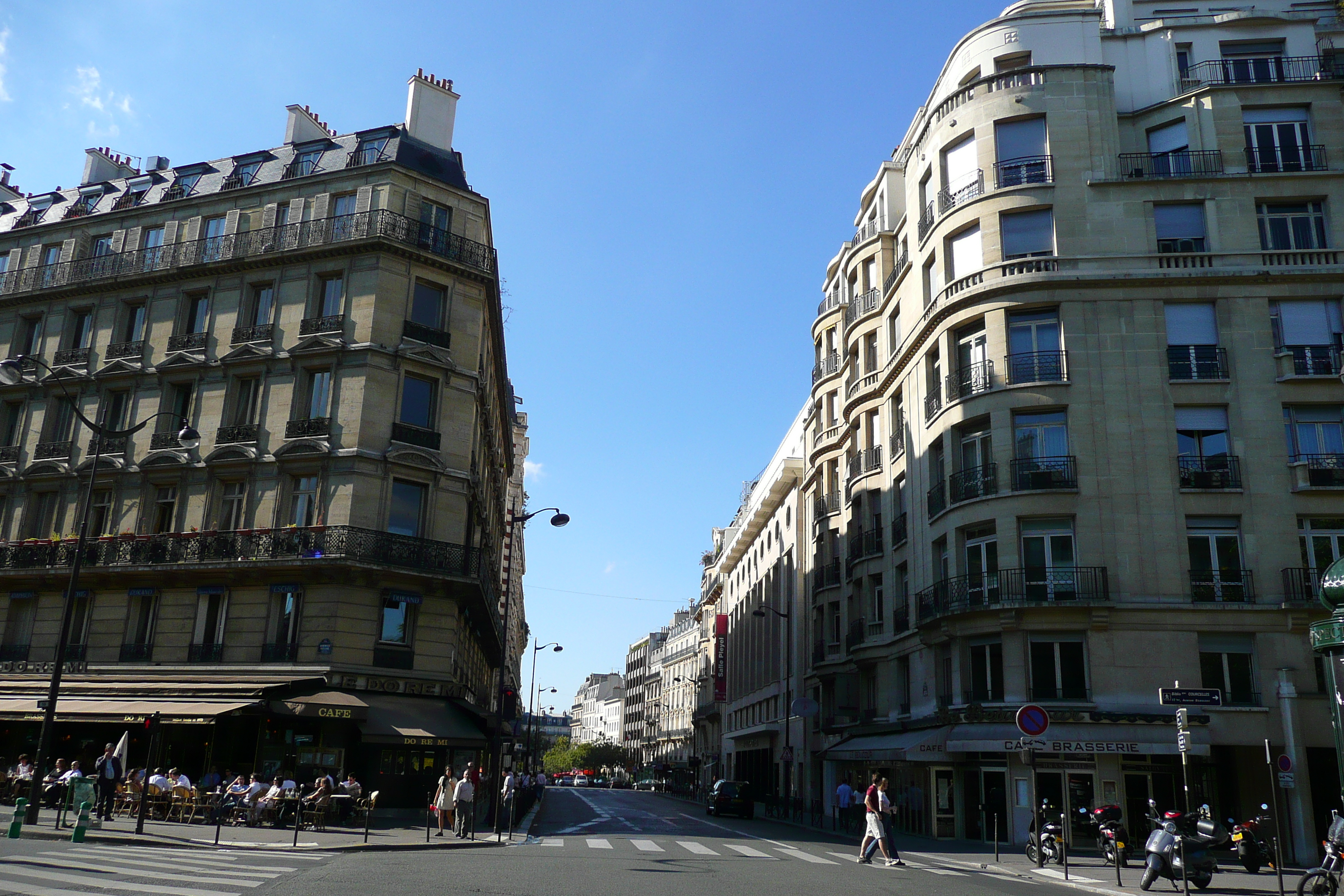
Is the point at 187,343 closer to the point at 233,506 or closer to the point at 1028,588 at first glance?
the point at 233,506

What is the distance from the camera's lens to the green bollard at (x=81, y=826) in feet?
55.8

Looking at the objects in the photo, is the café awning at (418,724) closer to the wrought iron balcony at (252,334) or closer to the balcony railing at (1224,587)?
the wrought iron balcony at (252,334)

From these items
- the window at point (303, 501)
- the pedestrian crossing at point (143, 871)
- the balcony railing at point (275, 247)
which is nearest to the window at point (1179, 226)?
the balcony railing at point (275, 247)

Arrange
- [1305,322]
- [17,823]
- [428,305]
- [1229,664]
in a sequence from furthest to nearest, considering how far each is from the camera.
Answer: [428,305] → [1305,322] → [1229,664] → [17,823]

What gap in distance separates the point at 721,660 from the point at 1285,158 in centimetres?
6084

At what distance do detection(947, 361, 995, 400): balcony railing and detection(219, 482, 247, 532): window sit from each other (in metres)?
21.7

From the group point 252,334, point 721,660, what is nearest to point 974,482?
point 252,334

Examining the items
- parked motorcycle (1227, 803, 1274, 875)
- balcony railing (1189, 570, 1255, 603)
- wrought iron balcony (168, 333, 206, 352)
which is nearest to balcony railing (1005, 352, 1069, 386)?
balcony railing (1189, 570, 1255, 603)

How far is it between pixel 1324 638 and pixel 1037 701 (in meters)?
14.9

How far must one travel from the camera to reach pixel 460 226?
33.1m

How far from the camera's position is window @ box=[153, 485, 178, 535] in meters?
31.0

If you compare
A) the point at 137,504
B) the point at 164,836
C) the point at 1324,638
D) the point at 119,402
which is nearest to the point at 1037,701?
the point at 1324,638

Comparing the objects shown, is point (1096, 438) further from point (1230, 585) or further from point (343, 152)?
point (343, 152)

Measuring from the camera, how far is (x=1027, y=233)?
30.3 meters
